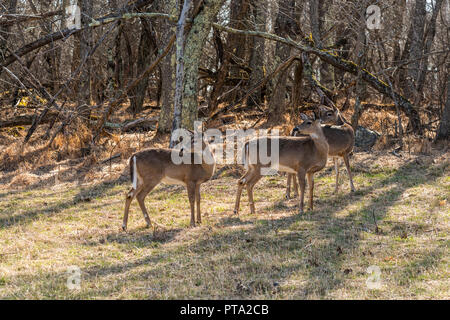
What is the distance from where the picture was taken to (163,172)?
8.81m

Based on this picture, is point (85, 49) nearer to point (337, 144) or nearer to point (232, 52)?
point (232, 52)

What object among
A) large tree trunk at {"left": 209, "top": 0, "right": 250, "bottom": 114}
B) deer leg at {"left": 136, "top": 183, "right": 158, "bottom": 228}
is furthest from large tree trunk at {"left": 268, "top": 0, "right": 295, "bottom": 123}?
deer leg at {"left": 136, "top": 183, "right": 158, "bottom": 228}

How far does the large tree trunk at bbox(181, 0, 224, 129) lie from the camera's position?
1231 centimetres

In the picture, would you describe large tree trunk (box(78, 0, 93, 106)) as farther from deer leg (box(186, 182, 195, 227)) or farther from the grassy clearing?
deer leg (box(186, 182, 195, 227))

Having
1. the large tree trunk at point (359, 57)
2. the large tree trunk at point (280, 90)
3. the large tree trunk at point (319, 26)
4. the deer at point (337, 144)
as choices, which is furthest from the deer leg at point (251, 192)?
the large tree trunk at point (280, 90)

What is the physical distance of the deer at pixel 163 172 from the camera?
344 inches

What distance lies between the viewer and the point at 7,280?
20.3ft

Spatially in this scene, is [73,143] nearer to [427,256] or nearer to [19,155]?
[19,155]

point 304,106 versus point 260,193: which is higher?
point 304,106

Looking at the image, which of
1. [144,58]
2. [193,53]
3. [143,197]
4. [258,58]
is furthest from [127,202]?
[144,58]

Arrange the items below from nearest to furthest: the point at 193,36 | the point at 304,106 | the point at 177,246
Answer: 1. the point at 177,246
2. the point at 193,36
3. the point at 304,106

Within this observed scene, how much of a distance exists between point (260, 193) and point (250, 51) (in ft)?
33.4

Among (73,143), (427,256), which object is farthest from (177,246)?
(73,143)

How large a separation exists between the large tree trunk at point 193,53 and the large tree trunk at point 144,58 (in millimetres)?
7052
